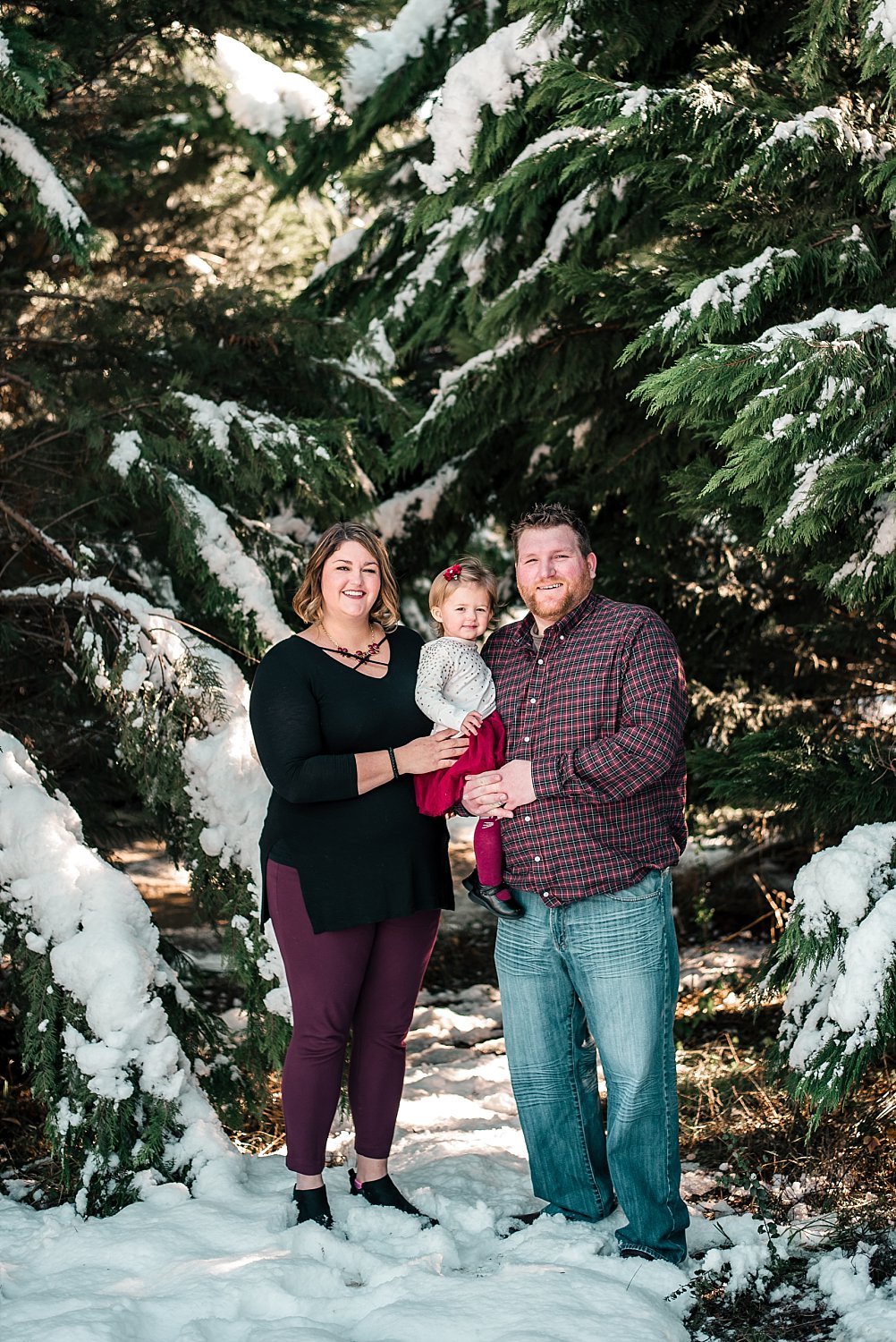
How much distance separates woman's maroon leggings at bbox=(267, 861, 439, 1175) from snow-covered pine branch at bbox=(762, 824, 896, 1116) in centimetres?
105

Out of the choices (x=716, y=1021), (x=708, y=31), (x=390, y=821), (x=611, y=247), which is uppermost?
(x=708, y=31)

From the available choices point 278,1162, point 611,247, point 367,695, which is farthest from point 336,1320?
point 611,247

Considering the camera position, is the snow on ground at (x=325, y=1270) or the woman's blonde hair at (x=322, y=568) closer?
the snow on ground at (x=325, y=1270)

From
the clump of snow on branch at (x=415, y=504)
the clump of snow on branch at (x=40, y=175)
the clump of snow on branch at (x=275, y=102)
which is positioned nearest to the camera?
the clump of snow on branch at (x=40, y=175)

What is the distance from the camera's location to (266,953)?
381cm

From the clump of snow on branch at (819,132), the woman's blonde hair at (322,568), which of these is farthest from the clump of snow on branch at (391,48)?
the woman's blonde hair at (322,568)

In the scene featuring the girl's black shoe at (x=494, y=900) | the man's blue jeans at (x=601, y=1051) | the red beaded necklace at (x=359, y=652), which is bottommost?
the man's blue jeans at (x=601, y=1051)

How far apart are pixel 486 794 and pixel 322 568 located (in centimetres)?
79

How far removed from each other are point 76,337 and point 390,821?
2.73 meters

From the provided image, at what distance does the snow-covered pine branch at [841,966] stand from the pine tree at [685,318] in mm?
50

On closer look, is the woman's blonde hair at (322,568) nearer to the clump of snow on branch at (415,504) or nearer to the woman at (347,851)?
the woman at (347,851)

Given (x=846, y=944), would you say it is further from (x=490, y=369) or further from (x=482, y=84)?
(x=482, y=84)

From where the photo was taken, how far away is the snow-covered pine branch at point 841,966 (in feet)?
9.39

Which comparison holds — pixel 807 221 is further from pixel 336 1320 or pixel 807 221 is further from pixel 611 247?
pixel 336 1320
